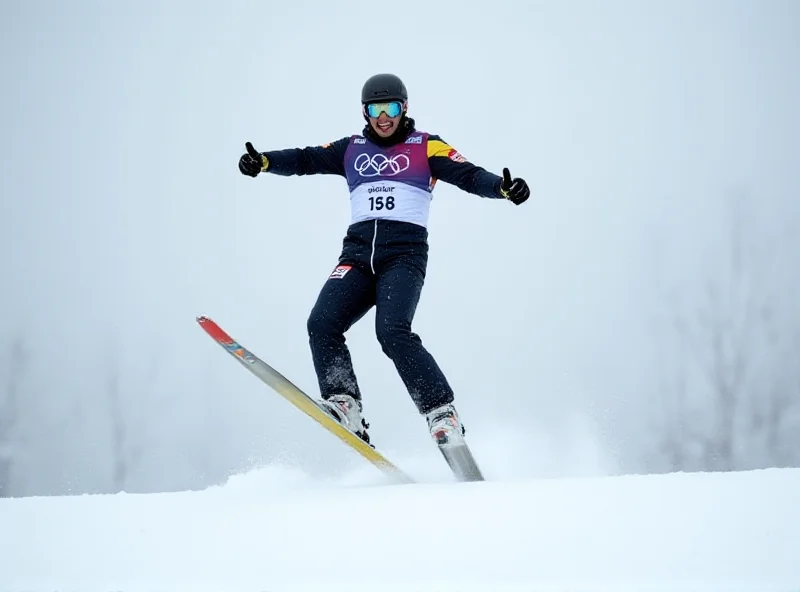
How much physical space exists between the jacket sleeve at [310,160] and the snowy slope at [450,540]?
3061mm

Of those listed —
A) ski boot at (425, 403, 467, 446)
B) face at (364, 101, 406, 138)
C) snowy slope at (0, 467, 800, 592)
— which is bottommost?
snowy slope at (0, 467, 800, 592)

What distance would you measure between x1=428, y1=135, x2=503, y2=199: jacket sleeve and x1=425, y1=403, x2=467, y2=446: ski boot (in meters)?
1.52

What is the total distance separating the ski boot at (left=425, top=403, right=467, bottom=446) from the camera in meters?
3.98

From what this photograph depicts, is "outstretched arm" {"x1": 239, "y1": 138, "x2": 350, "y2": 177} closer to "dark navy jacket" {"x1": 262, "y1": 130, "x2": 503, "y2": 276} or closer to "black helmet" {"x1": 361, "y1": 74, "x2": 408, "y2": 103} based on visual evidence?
"dark navy jacket" {"x1": 262, "y1": 130, "x2": 503, "y2": 276}

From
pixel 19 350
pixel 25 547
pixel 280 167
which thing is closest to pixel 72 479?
pixel 19 350

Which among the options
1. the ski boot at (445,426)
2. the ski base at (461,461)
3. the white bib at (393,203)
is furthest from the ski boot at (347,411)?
the white bib at (393,203)

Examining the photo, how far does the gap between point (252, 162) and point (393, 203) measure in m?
1.26

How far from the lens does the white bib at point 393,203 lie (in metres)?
4.68

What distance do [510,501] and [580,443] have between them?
3796 mm

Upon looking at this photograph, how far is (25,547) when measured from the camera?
2.49m

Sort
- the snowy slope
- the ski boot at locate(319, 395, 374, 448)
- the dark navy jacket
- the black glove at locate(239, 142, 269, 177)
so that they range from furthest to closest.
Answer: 1. the black glove at locate(239, 142, 269, 177)
2. the dark navy jacket
3. the ski boot at locate(319, 395, 374, 448)
4. the snowy slope

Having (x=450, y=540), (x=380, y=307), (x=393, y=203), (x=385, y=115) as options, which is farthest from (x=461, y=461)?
(x=385, y=115)

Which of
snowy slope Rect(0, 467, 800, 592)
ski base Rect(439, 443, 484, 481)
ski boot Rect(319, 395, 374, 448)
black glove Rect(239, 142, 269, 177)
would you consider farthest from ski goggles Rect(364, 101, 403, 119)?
snowy slope Rect(0, 467, 800, 592)

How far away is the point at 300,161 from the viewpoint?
5266 millimetres
